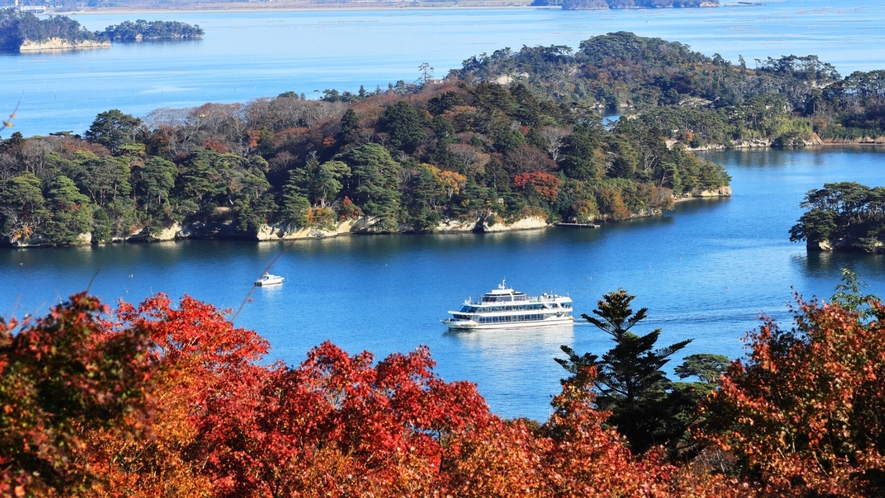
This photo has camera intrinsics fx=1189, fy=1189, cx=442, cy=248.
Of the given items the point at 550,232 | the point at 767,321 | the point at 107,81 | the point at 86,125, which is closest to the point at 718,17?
the point at 107,81

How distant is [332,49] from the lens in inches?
4579

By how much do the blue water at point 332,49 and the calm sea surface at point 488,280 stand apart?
83.6 ft

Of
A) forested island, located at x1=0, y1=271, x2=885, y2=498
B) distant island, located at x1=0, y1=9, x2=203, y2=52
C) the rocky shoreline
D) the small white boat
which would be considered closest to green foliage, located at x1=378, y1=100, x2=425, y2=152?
the rocky shoreline

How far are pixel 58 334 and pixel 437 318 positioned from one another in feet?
71.5

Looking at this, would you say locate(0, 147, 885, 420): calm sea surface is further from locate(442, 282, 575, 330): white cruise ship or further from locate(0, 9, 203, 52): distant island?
locate(0, 9, 203, 52): distant island

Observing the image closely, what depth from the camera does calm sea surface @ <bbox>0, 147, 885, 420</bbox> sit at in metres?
23.8

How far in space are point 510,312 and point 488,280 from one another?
3966 mm

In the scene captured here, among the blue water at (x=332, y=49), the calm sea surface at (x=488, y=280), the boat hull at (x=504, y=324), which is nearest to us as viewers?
the calm sea surface at (x=488, y=280)

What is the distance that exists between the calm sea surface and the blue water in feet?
83.6

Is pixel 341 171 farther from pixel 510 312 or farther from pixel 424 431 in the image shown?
pixel 424 431

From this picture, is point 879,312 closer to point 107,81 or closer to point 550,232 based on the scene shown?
point 550,232

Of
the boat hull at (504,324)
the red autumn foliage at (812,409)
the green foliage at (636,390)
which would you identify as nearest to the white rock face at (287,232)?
the boat hull at (504,324)

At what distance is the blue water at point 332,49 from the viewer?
7412 centimetres

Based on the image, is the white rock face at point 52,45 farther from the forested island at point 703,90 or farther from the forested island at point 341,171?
the forested island at point 341,171
